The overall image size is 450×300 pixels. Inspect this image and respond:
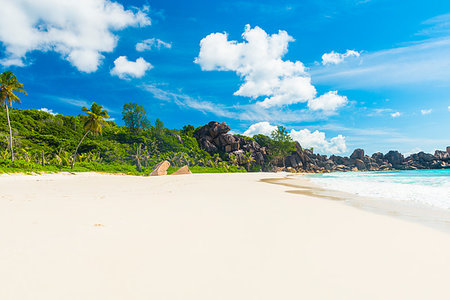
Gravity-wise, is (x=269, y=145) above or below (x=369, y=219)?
above

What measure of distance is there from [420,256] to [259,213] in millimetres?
2670

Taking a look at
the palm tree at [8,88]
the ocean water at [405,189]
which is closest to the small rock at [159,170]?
the palm tree at [8,88]

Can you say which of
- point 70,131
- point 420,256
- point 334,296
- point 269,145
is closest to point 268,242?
point 334,296

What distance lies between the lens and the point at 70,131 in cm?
4491

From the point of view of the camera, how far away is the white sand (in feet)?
5.72

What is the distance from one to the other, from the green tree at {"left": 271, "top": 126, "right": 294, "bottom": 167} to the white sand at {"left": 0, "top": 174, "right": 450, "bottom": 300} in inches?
2896

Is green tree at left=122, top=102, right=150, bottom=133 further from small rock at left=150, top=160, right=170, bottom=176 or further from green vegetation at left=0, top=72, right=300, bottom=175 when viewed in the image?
small rock at left=150, top=160, right=170, bottom=176

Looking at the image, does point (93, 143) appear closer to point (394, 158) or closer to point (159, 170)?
point (159, 170)

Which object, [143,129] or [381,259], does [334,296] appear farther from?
[143,129]

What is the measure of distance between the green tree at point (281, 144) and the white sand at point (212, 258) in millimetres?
73554

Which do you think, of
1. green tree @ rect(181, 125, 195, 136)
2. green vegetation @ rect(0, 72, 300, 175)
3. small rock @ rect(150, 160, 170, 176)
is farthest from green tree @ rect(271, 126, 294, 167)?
small rock @ rect(150, 160, 170, 176)

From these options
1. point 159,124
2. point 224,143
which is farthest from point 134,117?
point 224,143

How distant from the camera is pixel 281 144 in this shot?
75000 millimetres

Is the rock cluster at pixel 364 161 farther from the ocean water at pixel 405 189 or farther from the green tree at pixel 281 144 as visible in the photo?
the ocean water at pixel 405 189
